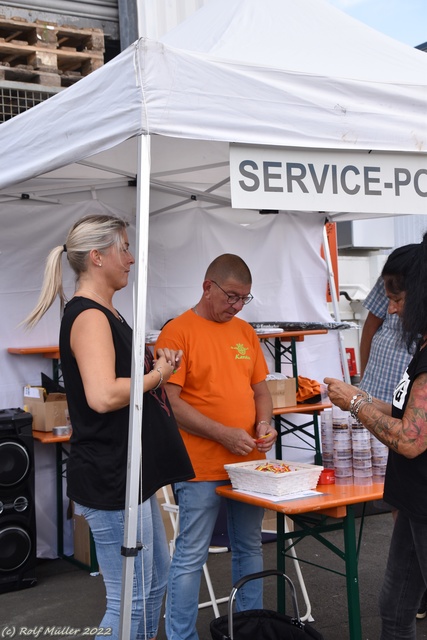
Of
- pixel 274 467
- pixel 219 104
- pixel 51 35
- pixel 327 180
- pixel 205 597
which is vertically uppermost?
pixel 51 35

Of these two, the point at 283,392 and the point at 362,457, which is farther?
the point at 283,392

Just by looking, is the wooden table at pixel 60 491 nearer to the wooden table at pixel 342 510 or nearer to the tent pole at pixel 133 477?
the wooden table at pixel 342 510

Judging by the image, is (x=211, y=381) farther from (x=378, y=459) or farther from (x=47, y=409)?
(x=47, y=409)

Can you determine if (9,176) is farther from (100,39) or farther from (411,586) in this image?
(100,39)

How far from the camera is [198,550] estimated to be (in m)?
3.43

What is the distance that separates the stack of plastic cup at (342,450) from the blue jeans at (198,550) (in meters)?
0.41

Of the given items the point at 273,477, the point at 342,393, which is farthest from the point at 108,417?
the point at 273,477

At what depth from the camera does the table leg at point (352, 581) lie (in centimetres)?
318

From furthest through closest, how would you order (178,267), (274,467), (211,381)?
(178,267)
(211,381)
(274,467)

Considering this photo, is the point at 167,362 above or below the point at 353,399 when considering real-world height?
above

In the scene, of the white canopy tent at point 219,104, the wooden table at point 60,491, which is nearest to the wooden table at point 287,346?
the white canopy tent at point 219,104

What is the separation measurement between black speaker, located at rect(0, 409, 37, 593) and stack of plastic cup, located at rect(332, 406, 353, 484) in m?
2.17

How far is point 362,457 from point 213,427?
71 centimetres

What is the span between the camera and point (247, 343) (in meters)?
3.85
